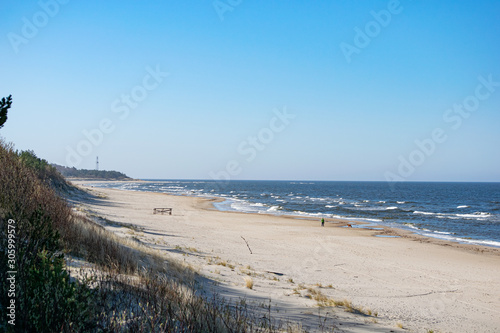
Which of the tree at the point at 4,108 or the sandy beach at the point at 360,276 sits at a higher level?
the tree at the point at 4,108

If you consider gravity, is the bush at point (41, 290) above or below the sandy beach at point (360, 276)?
above

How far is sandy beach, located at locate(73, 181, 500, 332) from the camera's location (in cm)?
872

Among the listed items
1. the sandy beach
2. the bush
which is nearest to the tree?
the bush

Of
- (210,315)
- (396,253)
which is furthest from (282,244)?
(210,315)

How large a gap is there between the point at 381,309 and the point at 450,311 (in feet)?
8.11

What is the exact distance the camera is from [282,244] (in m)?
22.8

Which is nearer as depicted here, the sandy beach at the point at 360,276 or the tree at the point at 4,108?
the tree at the point at 4,108

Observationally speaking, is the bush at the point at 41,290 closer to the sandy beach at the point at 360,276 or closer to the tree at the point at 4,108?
the tree at the point at 4,108

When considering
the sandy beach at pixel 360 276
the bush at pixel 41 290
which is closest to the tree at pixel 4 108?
the bush at pixel 41 290

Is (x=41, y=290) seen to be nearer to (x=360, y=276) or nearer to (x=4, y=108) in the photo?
(x=4, y=108)

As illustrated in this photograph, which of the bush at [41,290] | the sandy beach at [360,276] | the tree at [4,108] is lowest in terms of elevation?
the sandy beach at [360,276]

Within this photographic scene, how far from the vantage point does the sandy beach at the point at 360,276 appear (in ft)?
28.6

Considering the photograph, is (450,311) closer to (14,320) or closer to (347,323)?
(347,323)

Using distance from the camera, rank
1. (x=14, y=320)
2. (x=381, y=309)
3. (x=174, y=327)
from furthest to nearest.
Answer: (x=381, y=309)
(x=174, y=327)
(x=14, y=320)
